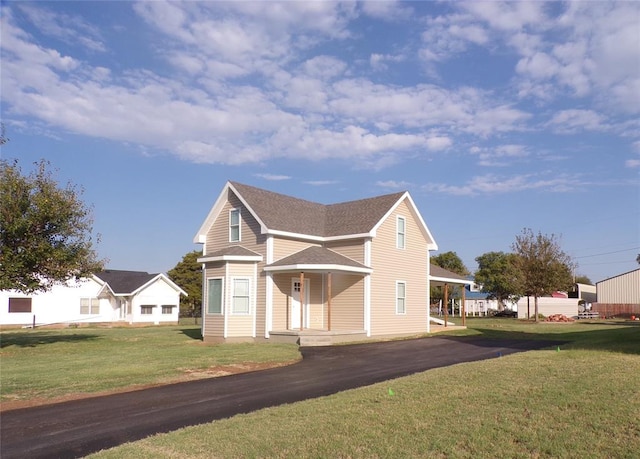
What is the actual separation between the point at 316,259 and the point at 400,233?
651 centimetres

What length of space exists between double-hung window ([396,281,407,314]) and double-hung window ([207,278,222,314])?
363 inches

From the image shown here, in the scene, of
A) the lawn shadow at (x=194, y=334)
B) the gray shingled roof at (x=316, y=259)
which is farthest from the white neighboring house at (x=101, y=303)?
the gray shingled roof at (x=316, y=259)

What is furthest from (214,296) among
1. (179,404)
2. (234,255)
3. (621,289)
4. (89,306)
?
(621,289)

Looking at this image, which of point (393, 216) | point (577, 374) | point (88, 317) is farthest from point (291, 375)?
point (88, 317)

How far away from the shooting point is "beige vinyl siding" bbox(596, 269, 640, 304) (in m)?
65.1

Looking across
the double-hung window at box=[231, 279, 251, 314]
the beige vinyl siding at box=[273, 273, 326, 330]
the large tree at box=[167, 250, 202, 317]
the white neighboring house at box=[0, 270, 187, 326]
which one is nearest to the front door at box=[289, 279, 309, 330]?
the beige vinyl siding at box=[273, 273, 326, 330]

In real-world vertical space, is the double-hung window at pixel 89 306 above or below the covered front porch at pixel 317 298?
below

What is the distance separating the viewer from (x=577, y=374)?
1077 centimetres

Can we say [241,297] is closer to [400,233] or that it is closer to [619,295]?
[400,233]

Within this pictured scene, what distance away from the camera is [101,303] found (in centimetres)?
4906

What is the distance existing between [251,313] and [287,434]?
17769 mm

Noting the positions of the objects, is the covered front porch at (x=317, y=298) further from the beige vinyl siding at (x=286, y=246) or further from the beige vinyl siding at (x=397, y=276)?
the beige vinyl siding at (x=397, y=276)

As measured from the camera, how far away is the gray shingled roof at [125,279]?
158 feet

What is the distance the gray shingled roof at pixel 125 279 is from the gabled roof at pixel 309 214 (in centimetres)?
2301
